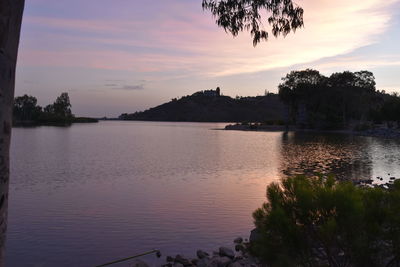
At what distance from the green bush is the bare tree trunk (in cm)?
358

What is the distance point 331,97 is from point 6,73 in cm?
10781

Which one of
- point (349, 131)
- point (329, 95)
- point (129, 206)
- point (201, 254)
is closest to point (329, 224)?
point (201, 254)

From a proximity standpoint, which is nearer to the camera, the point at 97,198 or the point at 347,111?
the point at 97,198

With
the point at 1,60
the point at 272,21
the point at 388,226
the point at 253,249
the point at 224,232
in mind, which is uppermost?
the point at 272,21

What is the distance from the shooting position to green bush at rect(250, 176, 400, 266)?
5.20 meters

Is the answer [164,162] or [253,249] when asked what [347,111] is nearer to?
[164,162]

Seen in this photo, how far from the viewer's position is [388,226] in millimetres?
5379

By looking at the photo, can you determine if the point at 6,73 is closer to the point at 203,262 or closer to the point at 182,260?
the point at 203,262

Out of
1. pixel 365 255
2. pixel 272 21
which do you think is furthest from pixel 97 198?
pixel 365 255

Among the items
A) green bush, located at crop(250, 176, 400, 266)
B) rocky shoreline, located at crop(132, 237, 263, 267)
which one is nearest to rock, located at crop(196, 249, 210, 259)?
rocky shoreline, located at crop(132, 237, 263, 267)

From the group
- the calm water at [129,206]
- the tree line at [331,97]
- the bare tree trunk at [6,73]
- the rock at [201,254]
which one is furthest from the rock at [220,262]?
the tree line at [331,97]

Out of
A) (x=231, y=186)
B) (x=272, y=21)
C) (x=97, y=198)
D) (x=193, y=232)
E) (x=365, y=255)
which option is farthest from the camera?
(x=231, y=186)

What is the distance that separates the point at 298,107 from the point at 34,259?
110444mm

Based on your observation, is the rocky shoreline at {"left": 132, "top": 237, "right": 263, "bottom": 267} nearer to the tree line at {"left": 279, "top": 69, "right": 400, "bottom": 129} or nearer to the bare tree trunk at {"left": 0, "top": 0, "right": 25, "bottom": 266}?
the bare tree trunk at {"left": 0, "top": 0, "right": 25, "bottom": 266}
